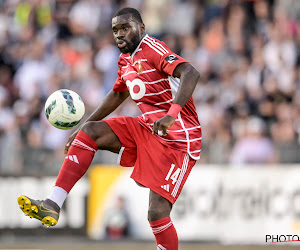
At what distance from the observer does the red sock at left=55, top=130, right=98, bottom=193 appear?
6.90 m

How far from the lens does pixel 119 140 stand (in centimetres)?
710

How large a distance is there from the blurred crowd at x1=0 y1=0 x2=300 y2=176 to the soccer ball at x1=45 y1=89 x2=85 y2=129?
482 centimetres

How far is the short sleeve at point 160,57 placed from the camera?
264 inches

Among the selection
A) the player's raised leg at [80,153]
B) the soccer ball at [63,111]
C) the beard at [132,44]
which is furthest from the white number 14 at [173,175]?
the beard at [132,44]

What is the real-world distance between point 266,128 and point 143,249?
2.80 m

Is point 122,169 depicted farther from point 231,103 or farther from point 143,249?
point 231,103

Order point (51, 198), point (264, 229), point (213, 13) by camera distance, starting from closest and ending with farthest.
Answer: point (51, 198)
point (264, 229)
point (213, 13)

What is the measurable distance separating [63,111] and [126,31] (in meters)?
1.01

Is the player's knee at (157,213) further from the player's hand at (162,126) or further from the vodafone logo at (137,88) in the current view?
the vodafone logo at (137,88)

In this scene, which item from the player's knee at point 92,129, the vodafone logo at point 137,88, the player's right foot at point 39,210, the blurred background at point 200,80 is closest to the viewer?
the player's right foot at point 39,210

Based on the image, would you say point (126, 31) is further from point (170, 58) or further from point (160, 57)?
point (170, 58)

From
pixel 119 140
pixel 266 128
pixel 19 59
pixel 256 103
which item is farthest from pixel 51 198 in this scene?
pixel 19 59

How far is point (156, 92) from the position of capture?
23.1ft

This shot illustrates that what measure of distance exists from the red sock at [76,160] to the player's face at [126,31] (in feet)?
3.11
